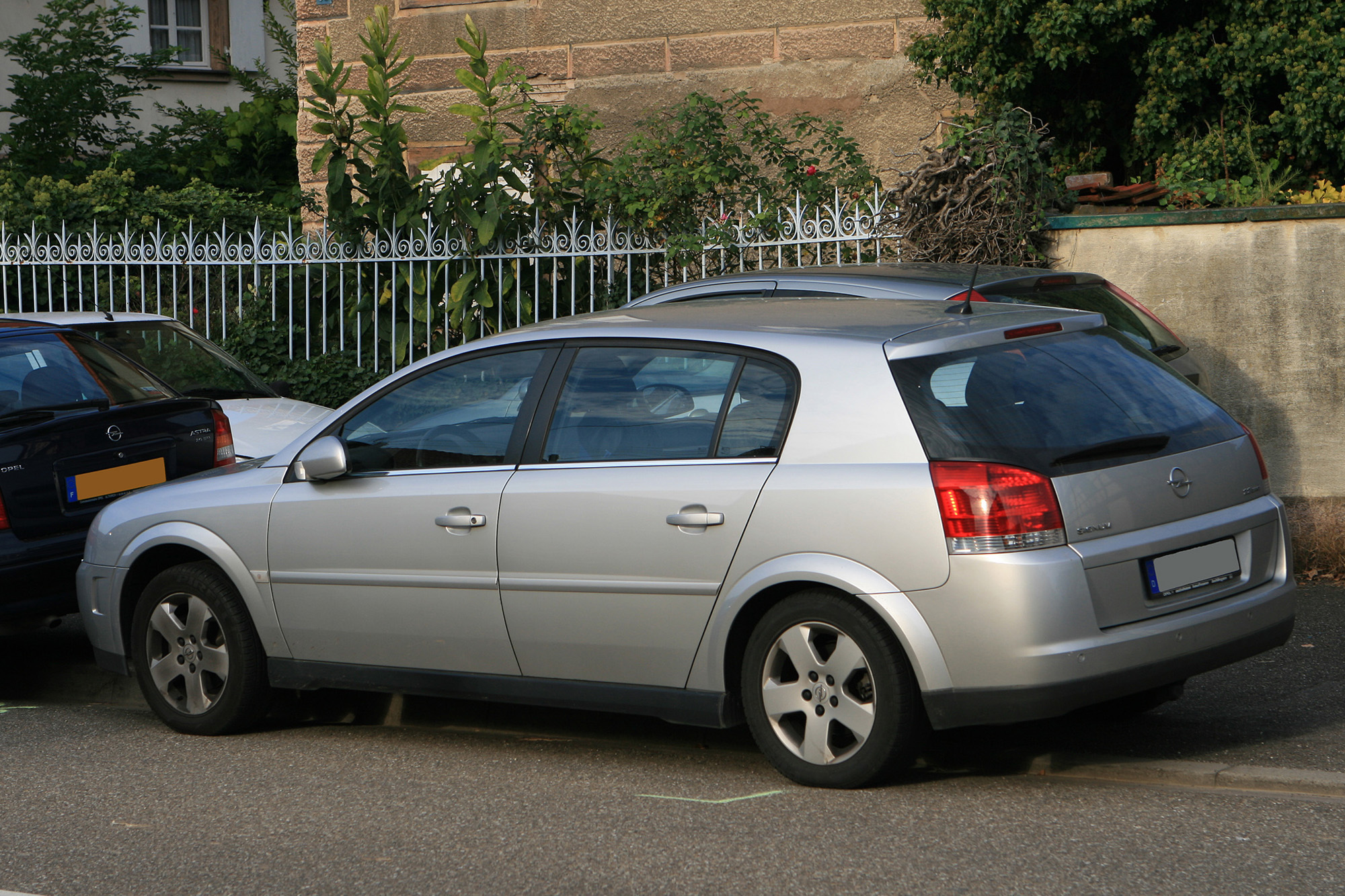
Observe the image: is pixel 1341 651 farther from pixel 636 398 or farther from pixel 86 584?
pixel 86 584

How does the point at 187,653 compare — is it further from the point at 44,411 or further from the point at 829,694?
the point at 829,694

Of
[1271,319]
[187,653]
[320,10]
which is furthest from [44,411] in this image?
[320,10]

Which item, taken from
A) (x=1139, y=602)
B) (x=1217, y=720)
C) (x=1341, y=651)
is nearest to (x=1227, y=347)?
(x=1341, y=651)

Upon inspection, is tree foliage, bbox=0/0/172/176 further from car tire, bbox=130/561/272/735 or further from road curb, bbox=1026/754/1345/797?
road curb, bbox=1026/754/1345/797

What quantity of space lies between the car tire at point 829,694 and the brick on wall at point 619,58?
991 centimetres

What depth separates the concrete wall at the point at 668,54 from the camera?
12.8 meters

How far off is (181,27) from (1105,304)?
21.1 meters

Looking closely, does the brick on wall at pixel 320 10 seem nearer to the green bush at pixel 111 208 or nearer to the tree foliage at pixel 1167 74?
the green bush at pixel 111 208

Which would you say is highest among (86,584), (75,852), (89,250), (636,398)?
(89,250)

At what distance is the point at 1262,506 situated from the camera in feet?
15.9

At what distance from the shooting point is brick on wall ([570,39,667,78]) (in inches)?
537

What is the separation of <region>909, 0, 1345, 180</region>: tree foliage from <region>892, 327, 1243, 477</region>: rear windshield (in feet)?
18.1

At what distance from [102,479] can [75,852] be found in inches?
110

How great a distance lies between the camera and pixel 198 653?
5.88 m
